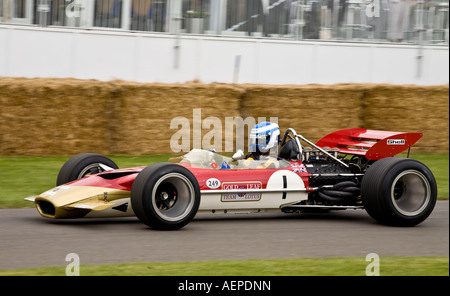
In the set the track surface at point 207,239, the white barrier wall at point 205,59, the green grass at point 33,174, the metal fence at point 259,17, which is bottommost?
the green grass at point 33,174

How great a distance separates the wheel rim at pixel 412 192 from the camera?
8281 mm

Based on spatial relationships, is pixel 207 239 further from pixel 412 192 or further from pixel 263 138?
pixel 412 192

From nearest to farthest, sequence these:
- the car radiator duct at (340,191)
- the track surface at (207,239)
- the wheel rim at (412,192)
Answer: the track surface at (207,239)
the wheel rim at (412,192)
the car radiator duct at (340,191)

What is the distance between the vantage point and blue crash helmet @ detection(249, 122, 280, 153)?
8.49 meters

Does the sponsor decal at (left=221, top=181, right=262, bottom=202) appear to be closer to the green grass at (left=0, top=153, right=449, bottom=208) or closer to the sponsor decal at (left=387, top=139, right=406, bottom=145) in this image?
the sponsor decal at (left=387, top=139, right=406, bottom=145)

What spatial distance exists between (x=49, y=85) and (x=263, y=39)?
19.7ft

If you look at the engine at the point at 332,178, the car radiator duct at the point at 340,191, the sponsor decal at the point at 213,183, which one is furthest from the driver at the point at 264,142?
the sponsor decal at the point at 213,183
